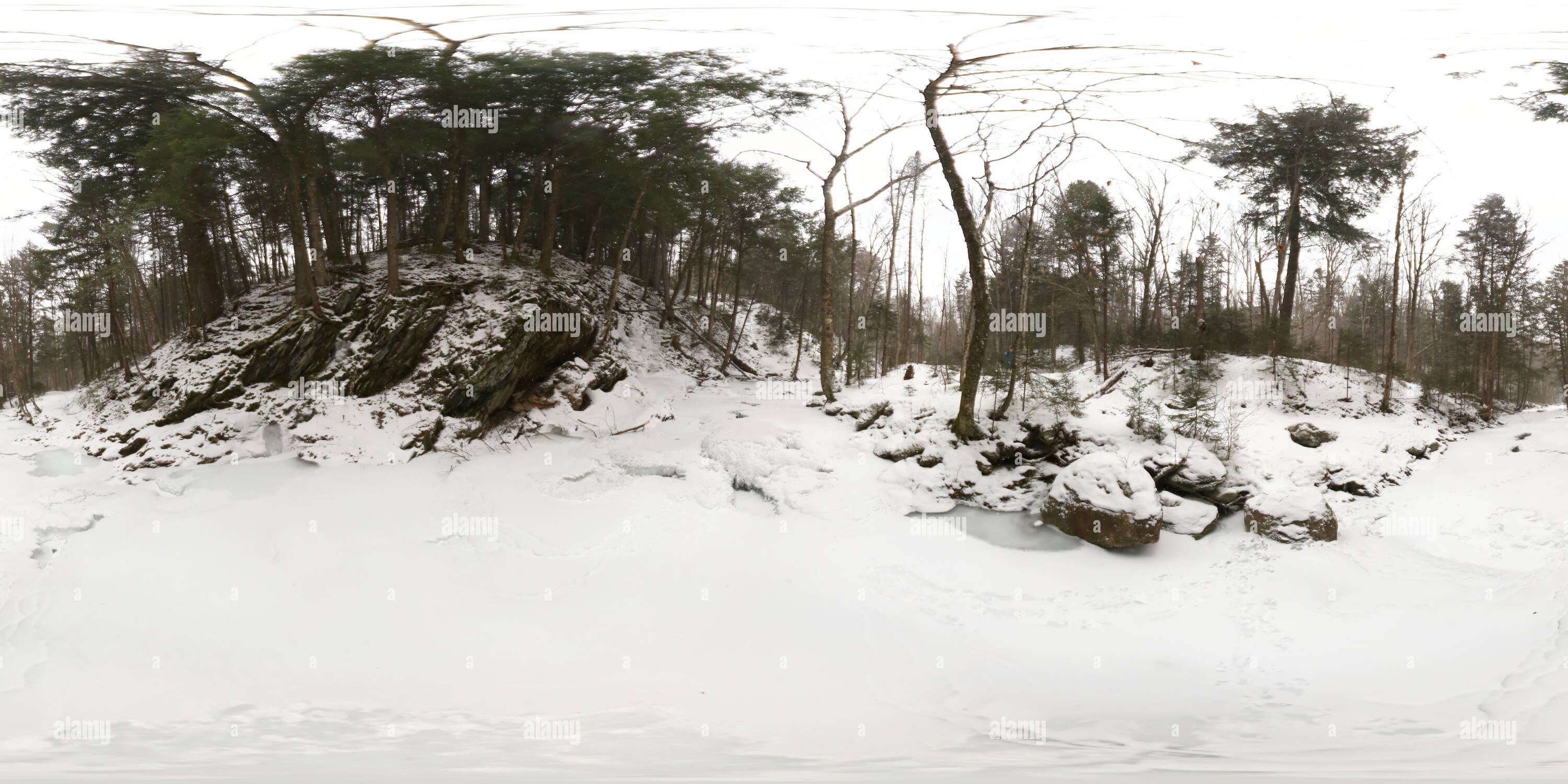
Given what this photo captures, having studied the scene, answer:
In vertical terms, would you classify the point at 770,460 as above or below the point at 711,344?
below

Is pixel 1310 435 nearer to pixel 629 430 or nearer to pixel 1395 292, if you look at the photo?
pixel 1395 292

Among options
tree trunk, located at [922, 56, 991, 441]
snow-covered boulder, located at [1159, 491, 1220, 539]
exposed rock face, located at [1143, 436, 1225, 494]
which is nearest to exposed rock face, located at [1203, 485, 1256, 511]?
exposed rock face, located at [1143, 436, 1225, 494]

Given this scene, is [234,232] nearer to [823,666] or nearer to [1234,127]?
[823,666]

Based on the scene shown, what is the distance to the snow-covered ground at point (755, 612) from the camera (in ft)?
14.4

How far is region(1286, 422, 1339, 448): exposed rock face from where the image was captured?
11570mm

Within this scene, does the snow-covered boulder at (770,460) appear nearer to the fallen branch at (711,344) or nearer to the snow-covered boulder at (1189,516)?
the snow-covered boulder at (1189,516)

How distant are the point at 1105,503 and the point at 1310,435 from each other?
669cm

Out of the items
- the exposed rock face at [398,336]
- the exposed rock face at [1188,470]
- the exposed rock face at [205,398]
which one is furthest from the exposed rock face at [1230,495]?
the exposed rock face at [205,398]

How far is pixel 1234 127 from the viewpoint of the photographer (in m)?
13.9

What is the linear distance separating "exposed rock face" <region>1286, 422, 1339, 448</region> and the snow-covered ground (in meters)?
0.86

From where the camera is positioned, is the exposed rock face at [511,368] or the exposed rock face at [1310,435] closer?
the exposed rock face at [511,368]

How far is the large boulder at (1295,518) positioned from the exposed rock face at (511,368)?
11645mm

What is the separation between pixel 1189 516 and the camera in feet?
28.6

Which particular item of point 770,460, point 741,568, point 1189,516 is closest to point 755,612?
point 741,568
